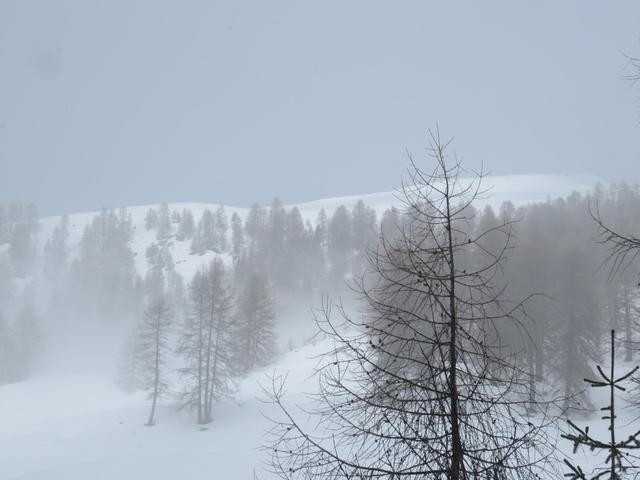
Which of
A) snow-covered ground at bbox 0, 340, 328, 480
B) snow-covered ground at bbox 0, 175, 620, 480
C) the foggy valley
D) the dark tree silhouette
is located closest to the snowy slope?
the foggy valley

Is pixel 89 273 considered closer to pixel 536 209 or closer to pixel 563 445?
pixel 536 209

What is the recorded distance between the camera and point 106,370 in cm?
6203

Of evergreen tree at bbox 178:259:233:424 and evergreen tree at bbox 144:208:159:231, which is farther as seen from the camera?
evergreen tree at bbox 144:208:159:231

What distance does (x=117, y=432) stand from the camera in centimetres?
3020

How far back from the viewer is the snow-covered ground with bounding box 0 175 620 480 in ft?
60.6

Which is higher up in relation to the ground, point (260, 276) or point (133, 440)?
point (260, 276)

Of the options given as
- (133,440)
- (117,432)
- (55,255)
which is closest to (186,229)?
(55,255)

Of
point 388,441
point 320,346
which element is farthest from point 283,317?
point 388,441

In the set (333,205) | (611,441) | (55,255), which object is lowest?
(55,255)

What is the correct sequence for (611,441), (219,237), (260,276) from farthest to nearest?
(219,237) → (260,276) → (611,441)

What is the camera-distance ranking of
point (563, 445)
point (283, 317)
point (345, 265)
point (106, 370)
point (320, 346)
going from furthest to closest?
1. point (345, 265)
2. point (283, 317)
3. point (106, 370)
4. point (320, 346)
5. point (563, 445)

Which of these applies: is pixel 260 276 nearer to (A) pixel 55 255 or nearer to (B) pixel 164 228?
(B) pixel 164 228

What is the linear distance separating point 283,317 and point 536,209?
4681 cm

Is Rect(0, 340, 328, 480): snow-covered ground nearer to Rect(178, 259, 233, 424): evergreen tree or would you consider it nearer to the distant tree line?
Rect(178, 259, 233, 424): evergreen tree
